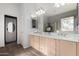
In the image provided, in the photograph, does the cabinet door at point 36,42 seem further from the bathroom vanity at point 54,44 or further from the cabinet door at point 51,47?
the cabinet door at point 51,47

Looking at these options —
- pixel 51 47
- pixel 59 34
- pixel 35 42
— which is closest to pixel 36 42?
pixel 35 42

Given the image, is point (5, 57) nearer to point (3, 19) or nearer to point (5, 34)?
point (5, 34)

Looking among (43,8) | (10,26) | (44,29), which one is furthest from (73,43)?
(10,26)

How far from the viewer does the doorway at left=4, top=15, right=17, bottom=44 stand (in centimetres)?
161

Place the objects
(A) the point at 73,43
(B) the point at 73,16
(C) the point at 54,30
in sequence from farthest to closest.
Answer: (C) the point at 54,30, (B) the point at 73,16, (A) the point at 73,43

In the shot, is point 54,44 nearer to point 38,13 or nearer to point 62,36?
point 62,36

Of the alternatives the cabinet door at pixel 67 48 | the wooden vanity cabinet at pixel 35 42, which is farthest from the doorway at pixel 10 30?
the cabinet door at pixel 67 48

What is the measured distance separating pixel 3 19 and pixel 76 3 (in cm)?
120

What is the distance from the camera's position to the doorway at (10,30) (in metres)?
1.61

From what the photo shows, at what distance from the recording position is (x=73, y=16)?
4.75ft

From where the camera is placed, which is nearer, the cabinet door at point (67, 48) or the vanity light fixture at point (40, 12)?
the cabinet door at point (67, 48)

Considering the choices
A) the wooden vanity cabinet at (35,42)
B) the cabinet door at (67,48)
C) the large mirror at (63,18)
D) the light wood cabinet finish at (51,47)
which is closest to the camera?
the cabinet door at (67,48)

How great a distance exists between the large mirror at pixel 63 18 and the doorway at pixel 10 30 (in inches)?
20.7

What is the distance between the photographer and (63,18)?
151 cm
